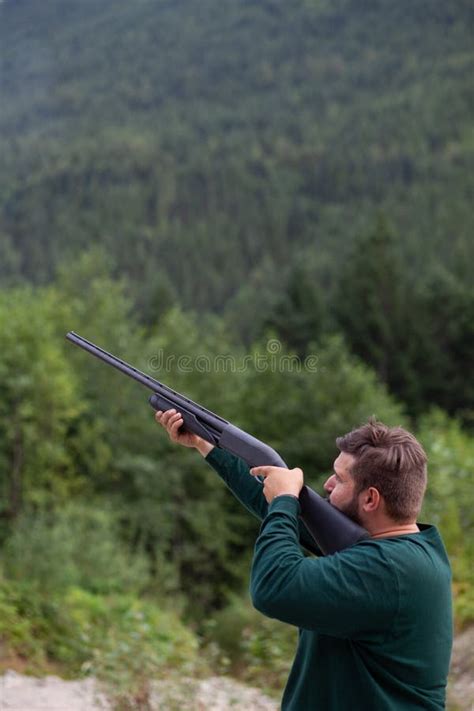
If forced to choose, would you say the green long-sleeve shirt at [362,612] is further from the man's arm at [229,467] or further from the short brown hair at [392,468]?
the man's arm at [229,467]

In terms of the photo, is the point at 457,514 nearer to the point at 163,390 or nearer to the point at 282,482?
the point at 163,390

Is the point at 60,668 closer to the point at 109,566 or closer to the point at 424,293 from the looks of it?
the point at 109,566

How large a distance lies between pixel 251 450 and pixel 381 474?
1.68 feet

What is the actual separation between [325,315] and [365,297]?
3.19 m

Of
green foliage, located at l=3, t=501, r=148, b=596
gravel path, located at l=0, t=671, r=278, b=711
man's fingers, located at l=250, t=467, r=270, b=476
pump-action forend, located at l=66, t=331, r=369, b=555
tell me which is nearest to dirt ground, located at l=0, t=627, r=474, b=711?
gravel path, located at l=0, t=671, r=278, b=711

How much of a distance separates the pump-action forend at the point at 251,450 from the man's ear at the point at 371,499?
6 cm

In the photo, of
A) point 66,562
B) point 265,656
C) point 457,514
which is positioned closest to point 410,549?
point 265,656

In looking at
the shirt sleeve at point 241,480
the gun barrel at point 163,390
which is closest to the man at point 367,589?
the gun barrel at point 163,390

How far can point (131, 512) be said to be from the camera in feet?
93.6

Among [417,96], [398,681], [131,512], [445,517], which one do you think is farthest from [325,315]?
[417,96]

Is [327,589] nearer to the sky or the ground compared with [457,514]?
nearer to the ground

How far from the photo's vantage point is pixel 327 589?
230cm

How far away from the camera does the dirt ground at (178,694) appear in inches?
250

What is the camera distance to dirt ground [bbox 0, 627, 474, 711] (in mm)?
6355
